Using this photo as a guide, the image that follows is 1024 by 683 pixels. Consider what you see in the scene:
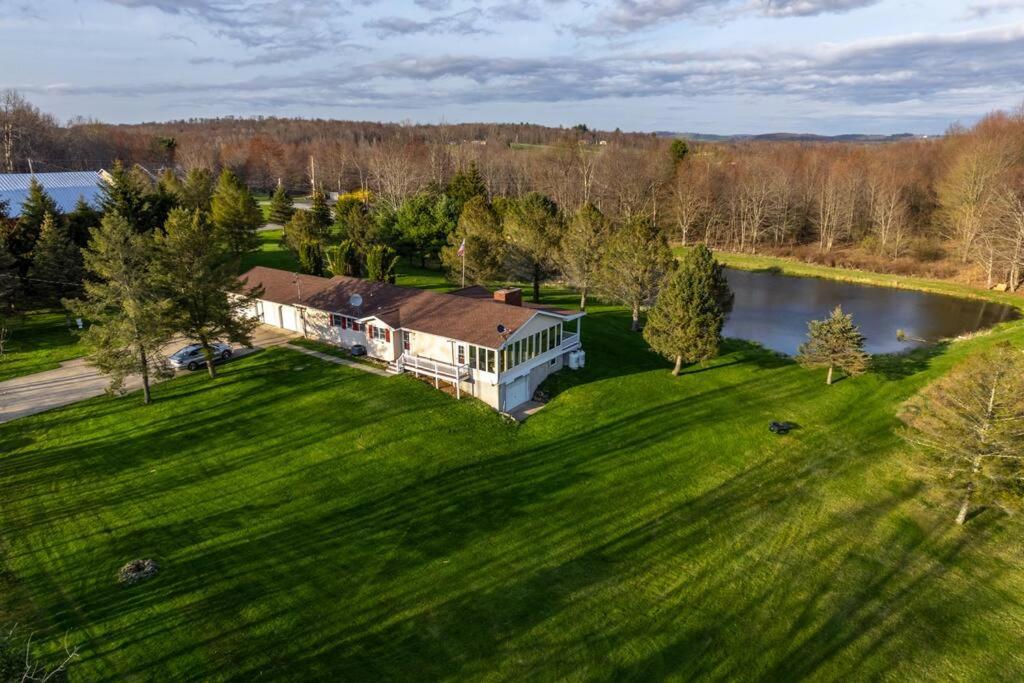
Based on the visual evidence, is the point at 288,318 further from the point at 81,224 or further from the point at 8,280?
the point at 81,224

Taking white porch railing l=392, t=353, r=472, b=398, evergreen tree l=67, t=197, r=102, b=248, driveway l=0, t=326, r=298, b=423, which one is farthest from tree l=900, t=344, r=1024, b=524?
evergreen tree l=67, t=197, r=102, b=248

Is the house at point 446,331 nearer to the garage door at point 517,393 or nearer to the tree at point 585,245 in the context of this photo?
the garage door at point 517,393

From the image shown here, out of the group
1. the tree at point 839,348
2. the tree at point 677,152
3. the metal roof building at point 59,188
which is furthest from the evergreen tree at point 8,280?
the tree at point 677,152

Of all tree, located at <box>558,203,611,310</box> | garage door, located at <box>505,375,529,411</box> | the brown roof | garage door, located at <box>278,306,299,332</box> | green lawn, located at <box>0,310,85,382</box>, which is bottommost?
garage door, located at <box>505,375,529,411</box>

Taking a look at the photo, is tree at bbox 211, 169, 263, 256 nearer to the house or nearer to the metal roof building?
the metal roof building

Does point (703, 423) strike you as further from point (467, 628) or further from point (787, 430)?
point (467, 628)

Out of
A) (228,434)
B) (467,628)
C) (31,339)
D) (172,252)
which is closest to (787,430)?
(467,628)

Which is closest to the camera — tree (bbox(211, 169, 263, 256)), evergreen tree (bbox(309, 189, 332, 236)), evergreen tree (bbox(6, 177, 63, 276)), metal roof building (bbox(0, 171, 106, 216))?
evergreen tree (bbox(6, 177, 63, 276))

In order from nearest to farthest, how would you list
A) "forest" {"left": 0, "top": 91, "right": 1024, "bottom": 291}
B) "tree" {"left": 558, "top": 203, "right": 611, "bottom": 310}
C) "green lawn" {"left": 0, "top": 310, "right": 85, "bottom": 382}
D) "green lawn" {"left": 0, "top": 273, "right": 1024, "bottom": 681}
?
1. "green lawn" {"left": 0, "top": 273, "right": 1024, "bottom": 681}
2. "green lawn" {"left": 0, "top": 310, "right": 85, "bottom": 382}
3. "tree" {"left": 558, "top": 203, "right": 611, "bottom": 310}
4. "forest" {"left": 0, "top": 91, "right": 1024, "bottom": 291}
